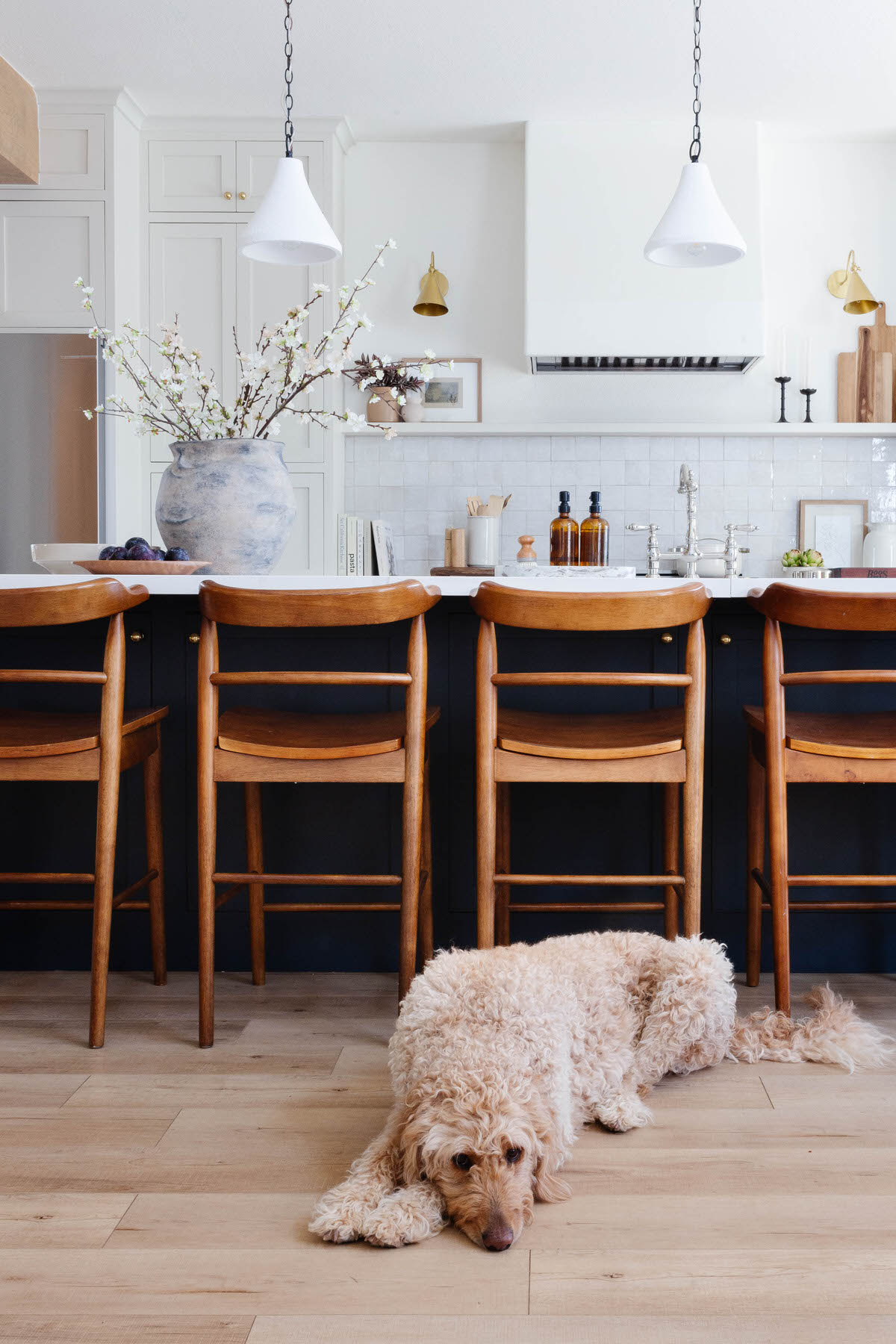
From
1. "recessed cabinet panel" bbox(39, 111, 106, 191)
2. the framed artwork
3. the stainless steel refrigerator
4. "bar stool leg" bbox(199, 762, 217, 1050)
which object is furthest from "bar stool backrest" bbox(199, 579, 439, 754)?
"recessed cabinet panel" bbox(39, 111, 106, 191)

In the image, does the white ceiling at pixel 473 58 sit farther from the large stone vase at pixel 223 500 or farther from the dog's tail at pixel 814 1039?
the dog's tail at pixel 814 1039

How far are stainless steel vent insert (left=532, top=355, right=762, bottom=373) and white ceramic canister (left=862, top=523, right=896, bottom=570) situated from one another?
931 mm

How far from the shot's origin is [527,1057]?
1.39m

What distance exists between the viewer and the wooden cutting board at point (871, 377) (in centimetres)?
471

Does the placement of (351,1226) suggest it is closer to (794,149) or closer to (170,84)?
(170,84)

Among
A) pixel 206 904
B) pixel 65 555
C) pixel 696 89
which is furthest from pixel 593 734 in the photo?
pixel 696 89

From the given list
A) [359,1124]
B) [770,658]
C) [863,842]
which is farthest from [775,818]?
[359,1124]

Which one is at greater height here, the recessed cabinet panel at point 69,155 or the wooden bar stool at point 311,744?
the recessed cabinet panel at point 69,155

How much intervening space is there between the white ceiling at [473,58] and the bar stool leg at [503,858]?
289 centimetres

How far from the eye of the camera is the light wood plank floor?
1121 millimetres

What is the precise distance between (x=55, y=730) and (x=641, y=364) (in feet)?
11.2

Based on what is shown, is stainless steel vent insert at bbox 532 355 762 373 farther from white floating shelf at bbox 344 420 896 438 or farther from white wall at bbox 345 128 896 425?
white floating shelf at bbox 344 420 896 438

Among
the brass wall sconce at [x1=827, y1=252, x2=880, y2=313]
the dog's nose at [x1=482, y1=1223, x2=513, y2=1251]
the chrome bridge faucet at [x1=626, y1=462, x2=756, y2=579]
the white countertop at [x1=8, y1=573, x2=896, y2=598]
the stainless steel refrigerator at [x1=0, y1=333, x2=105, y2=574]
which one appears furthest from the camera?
the brass wall sconce at [x1=827, y1=252, x2=880, y2=313]

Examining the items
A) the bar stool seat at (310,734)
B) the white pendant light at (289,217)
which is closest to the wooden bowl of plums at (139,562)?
the bar stool seat at (310,734)
